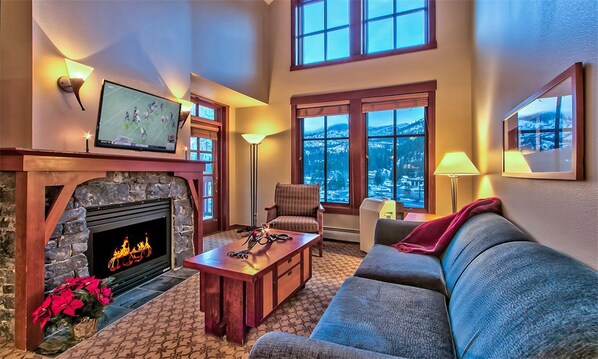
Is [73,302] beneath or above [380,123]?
beneath

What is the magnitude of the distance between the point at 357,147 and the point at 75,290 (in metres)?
3.78

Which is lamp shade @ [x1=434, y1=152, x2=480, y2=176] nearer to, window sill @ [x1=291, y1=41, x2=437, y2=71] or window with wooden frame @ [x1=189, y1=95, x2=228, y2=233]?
window sill @ [x1=291, y1=41, x2=437, y2=71]

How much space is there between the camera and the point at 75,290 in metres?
1.89

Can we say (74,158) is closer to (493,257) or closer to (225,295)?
(225,295)

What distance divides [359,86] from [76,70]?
358 centimetres

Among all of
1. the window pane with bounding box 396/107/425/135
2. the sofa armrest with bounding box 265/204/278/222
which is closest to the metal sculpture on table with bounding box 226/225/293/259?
the sofa armrest with bounding box 265/204/278/222

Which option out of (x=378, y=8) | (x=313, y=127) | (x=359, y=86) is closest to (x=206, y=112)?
(x=313, y=127)

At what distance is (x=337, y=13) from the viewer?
464 cm

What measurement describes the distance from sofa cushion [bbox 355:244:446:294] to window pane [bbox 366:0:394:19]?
12.9 ft

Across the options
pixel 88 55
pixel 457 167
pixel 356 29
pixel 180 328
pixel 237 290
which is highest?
pixel 356 29

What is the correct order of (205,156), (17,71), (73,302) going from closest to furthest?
(73,302), (17,71), (205,156)

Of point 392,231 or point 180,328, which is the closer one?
point 180,328

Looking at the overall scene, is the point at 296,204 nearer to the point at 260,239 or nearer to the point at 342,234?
the point at 342,234

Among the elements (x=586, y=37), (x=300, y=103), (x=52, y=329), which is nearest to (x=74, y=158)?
(x=52, y=329)
